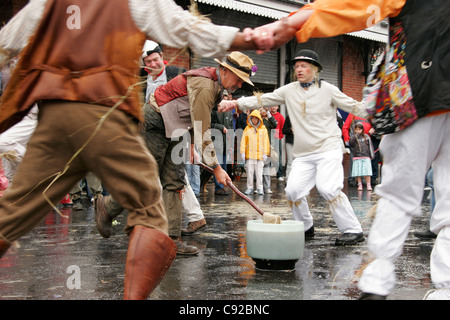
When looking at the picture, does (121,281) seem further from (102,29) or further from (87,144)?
(102,29)

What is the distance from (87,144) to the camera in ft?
8.53

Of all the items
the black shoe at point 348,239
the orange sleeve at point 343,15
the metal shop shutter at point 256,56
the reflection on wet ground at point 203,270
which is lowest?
the reflection on wet ground at point 203,270

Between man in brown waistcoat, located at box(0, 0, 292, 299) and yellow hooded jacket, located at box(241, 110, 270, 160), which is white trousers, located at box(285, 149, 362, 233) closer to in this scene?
man in brown waistcoat, located at box(0, 0, 292, 299)

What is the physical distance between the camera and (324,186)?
591 cm

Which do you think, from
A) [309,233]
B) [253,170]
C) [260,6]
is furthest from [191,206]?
[260,6]

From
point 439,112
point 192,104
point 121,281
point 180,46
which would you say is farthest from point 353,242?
point 180,46

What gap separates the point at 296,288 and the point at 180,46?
208cm

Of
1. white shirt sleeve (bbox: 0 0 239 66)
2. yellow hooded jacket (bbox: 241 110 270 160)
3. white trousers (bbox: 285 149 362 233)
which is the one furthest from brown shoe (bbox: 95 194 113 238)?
yellow hooded jacket (bbox: 241 110 270 160)

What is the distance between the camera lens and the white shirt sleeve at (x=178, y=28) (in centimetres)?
267

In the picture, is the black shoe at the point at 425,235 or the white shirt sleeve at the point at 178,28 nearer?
the white shirt sleeve at the point at 178,28

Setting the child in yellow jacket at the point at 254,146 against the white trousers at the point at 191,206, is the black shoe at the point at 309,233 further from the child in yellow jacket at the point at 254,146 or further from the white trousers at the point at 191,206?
the child in yellow jacket at the point at 254,146

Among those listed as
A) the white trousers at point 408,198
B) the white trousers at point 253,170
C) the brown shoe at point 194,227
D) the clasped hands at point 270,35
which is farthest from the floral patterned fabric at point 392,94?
the white trousers at point 253,170

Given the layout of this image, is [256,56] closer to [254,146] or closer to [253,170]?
[254,146]

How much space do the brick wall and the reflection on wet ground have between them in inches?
520
